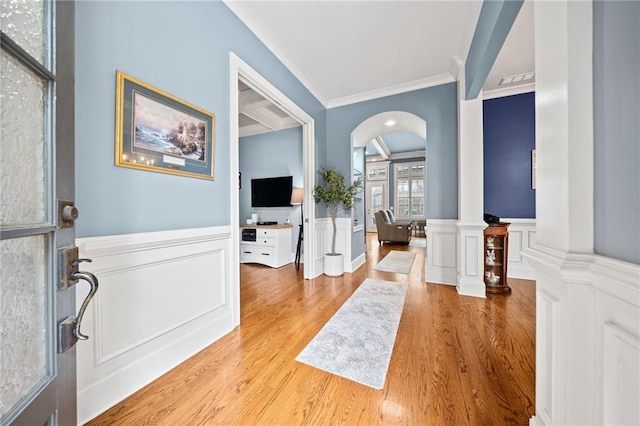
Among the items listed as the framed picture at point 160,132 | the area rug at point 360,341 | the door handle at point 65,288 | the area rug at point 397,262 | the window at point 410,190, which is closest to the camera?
the door handle at point 65,288

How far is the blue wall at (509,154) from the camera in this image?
336cm

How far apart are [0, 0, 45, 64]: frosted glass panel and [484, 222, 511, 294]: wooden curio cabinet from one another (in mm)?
3624

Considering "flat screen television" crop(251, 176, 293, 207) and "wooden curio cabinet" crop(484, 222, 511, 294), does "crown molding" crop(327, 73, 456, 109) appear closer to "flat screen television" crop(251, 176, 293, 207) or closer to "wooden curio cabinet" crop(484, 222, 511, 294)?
"flat screen television" crop(251, 176, 293, 207)

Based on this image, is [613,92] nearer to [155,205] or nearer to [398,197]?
[155,205]

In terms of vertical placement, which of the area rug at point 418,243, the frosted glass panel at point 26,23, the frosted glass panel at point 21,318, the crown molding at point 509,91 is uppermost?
the crown molding at point 509,91

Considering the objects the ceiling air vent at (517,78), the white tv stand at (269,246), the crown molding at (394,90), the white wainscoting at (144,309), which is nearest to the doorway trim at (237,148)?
the white wainscoting at (144,309)

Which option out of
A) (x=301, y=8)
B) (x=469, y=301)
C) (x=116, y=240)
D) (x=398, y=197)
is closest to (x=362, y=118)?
(x=301, y=8)

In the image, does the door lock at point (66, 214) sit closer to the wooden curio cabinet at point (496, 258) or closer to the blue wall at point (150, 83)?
the blue wall at point (150, 83)

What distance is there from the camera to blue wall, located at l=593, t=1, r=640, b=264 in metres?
0.56

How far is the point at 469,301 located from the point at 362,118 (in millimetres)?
2879

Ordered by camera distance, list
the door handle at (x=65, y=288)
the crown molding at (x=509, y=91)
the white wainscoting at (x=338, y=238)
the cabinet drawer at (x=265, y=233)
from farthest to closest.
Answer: the cabinet drawer at (x=265, y=233), the white wainscoting at (x=338, y=238), the crown molding at (x=509, y=91), the door handle at (x=65, y=288)

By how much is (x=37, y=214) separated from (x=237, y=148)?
1.56 meters

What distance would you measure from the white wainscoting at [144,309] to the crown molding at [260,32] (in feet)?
6.16

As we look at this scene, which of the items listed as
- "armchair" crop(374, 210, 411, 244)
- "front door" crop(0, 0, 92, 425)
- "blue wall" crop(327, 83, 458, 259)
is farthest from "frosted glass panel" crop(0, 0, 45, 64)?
"armchair" crop(374, 210, 411, 244)
